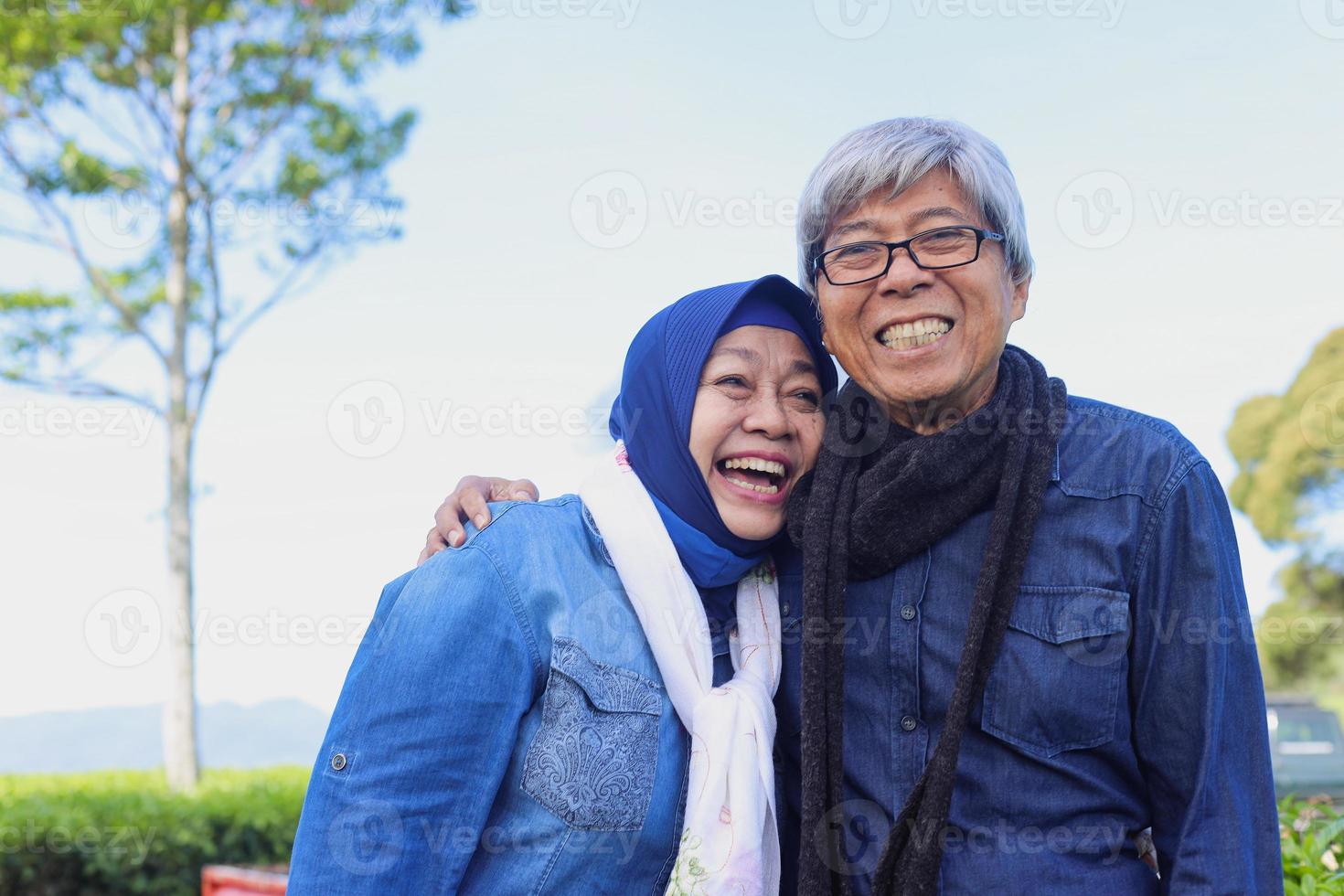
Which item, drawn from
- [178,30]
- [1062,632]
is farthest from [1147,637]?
[178,30]

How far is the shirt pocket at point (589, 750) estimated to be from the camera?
200 cm

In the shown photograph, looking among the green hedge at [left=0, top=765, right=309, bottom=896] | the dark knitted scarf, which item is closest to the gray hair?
the dark knitted scarf

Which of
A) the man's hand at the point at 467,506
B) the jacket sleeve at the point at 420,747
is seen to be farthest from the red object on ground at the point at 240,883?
the jacket sleeve at the point at 420,747

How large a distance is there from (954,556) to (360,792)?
1098mm

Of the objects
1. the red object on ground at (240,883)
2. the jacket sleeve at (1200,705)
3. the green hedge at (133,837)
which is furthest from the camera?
the green hedge at (133,837)

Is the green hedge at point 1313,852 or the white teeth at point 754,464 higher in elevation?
the white teeth at point 754,464

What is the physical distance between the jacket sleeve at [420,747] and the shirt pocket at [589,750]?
51mm

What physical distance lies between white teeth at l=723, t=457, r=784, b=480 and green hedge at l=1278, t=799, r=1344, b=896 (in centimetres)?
116

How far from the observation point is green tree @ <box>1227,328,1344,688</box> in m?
19.4

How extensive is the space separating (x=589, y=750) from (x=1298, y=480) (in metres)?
21.2

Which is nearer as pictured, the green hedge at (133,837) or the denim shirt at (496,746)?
the denim shirt at (496,746)

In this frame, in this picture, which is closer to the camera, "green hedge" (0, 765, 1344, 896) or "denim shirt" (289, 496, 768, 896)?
"denim shirt" (289, 496, 768, 896)

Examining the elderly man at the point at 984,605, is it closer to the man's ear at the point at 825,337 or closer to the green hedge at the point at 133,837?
the man's ear at the point at 825,337

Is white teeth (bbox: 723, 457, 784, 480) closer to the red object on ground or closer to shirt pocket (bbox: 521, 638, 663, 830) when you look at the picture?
shirt pocket (bbox: 521, 638, 663, 830)
